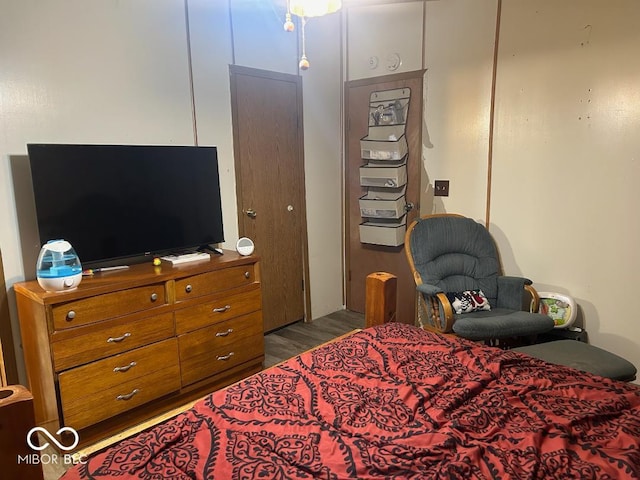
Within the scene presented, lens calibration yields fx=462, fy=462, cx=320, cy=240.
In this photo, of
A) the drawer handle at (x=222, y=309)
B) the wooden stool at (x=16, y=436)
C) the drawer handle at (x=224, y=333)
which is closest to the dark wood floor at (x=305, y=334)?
Answer: the drawer handle at (x=224, y=333)

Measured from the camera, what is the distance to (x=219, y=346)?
9.50 ft

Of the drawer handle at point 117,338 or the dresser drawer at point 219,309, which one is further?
the dresser drawer at point 219,309

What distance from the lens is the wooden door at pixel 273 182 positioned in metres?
3.60

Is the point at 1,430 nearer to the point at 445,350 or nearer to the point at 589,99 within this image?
the point at 445,350

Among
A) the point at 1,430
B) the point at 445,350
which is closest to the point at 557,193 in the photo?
the point at 445,350

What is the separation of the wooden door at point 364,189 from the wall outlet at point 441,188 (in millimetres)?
153

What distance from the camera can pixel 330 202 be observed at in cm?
438

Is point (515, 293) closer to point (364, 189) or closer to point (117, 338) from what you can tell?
point (364, 189)

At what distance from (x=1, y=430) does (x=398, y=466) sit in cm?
95

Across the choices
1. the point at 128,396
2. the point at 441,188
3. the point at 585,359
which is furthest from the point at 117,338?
the point at 441,188

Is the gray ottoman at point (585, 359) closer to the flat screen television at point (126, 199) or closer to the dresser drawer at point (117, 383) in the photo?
the dresser drawer at point (117, 383)

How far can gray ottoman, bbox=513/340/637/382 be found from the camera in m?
2.30

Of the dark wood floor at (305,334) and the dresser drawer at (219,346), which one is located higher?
the dresser drawer at (219,346)

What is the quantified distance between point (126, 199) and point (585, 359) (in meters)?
2.68
